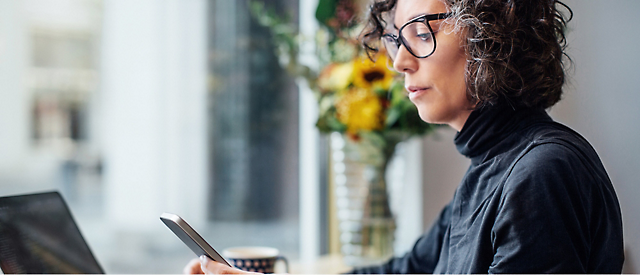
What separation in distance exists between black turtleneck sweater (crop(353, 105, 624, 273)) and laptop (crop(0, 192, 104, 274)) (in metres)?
0.58

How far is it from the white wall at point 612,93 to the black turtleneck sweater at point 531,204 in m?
0.35

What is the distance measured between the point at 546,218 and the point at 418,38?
330mm

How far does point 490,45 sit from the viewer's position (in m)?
0.71

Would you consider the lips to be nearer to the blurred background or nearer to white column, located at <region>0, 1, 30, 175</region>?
the blurred background

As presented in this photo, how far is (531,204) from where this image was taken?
56 centimetres

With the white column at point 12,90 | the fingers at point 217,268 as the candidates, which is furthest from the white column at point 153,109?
the fingers at point 217,268

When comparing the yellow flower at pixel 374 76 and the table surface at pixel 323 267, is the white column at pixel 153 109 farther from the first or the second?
the yellow flower at pixel 374 76

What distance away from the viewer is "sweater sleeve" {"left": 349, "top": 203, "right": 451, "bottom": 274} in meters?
0.93

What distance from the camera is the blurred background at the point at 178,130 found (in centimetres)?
130

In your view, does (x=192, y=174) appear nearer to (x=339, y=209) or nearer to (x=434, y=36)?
(x=339, y=209)

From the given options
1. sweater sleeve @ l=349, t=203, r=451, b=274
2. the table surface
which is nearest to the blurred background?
the table surface

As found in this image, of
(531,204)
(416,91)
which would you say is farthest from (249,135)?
(531,204)

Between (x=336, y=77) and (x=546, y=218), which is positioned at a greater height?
(x=336, y=77)

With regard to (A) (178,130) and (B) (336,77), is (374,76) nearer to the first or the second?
(B) (336,77)
